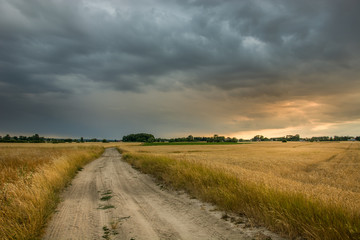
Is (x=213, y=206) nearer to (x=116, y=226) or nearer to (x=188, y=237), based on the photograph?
(x=188, y=237)

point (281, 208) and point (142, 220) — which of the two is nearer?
point (281, 208)

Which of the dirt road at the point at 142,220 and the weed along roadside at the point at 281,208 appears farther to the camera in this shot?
the dirt road at the point at 142,220

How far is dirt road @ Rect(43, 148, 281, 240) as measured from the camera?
218 inches

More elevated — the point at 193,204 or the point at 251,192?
the point at 251,192

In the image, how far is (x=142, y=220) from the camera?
6633 millimetres

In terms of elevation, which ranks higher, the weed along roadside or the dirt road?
the weed along roadside

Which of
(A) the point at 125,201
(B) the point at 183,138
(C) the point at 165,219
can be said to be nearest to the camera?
(C) the point at 165,219

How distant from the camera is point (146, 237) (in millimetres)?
5402

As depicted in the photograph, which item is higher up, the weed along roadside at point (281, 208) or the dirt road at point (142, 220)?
the weed along roadside at point (281, 208)

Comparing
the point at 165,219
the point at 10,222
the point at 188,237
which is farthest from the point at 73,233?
the point at 188,237

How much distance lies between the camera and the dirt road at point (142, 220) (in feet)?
18.2

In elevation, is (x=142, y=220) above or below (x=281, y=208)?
below

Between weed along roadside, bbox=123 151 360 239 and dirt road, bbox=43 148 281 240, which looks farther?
dirt road, bbox=43 148 281 240

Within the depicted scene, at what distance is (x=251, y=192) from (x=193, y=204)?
246cm
